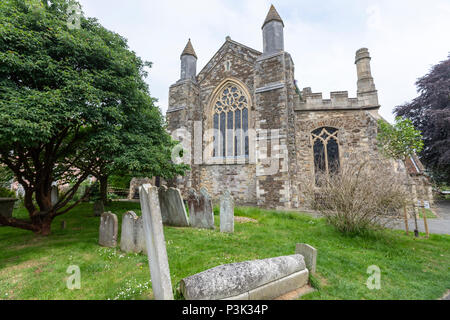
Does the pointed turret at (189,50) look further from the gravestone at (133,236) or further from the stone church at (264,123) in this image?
the gravestone at (133,236)

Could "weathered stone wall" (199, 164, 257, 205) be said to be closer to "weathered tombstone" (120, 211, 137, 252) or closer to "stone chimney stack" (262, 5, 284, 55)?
"stone chimney stack" (262, 5, 284, 55)

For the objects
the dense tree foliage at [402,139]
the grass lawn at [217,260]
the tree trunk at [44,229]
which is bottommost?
the grass lawn at [217,260]

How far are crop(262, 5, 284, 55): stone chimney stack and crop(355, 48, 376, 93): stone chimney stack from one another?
4209 mm

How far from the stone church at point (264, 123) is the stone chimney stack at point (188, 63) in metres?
0.07

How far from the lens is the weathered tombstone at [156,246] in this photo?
2.23m

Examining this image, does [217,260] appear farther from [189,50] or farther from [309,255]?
[189,50]

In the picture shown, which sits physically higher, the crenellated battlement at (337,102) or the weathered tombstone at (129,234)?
the crenellated battlement at (337,102)

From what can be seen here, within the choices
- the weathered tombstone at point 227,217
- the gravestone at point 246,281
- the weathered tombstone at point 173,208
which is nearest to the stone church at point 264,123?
the weathered tombstone at point 227,217

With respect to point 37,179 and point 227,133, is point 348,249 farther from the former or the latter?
point 227,133

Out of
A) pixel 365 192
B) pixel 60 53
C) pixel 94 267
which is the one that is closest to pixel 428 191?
pixel 365 192

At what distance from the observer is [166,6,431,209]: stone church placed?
9.98 m

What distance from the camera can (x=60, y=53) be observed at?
4.34 meters

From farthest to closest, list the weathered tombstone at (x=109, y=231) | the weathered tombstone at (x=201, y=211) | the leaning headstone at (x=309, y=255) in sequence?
the weathered tombstone at (x=201, y=211) → the weathered tombstone at (x=109, y=231) → the leaning headstone at (x=309, y=255)

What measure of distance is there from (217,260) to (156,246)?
1740mm
